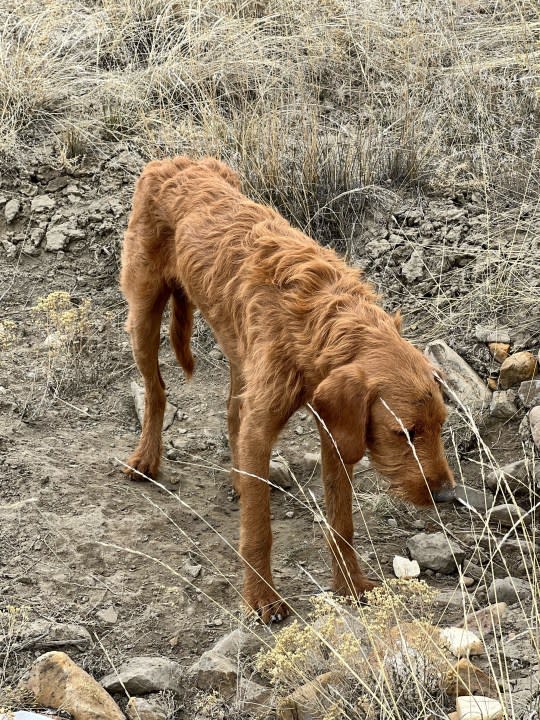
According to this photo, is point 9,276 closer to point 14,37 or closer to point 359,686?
point 14,37

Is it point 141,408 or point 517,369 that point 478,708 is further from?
point 141,408

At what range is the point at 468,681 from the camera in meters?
3.49

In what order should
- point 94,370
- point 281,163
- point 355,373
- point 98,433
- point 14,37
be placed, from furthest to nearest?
point 14,37 < point 281,163 < point 94,370 < point 98,433 < point 355,373

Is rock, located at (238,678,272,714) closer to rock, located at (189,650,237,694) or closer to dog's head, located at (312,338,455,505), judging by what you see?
rock, located at (189,650,237,694)

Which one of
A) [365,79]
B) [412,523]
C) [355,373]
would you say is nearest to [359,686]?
[355,373]

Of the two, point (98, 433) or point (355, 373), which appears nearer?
point (355, 373)

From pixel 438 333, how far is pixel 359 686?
3189 mm

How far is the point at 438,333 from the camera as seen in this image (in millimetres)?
6398

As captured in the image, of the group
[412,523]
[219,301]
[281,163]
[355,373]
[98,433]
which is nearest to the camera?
[355,373]

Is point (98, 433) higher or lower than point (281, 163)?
lower

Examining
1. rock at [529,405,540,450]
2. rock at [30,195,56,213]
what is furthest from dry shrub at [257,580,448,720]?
rock at [30,195,56,213]

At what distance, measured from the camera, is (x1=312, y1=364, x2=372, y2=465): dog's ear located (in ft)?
13.5

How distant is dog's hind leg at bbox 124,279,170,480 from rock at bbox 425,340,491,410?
1.65 meters

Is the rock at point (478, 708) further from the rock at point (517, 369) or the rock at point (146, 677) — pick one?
the rock at point (517, 369)
